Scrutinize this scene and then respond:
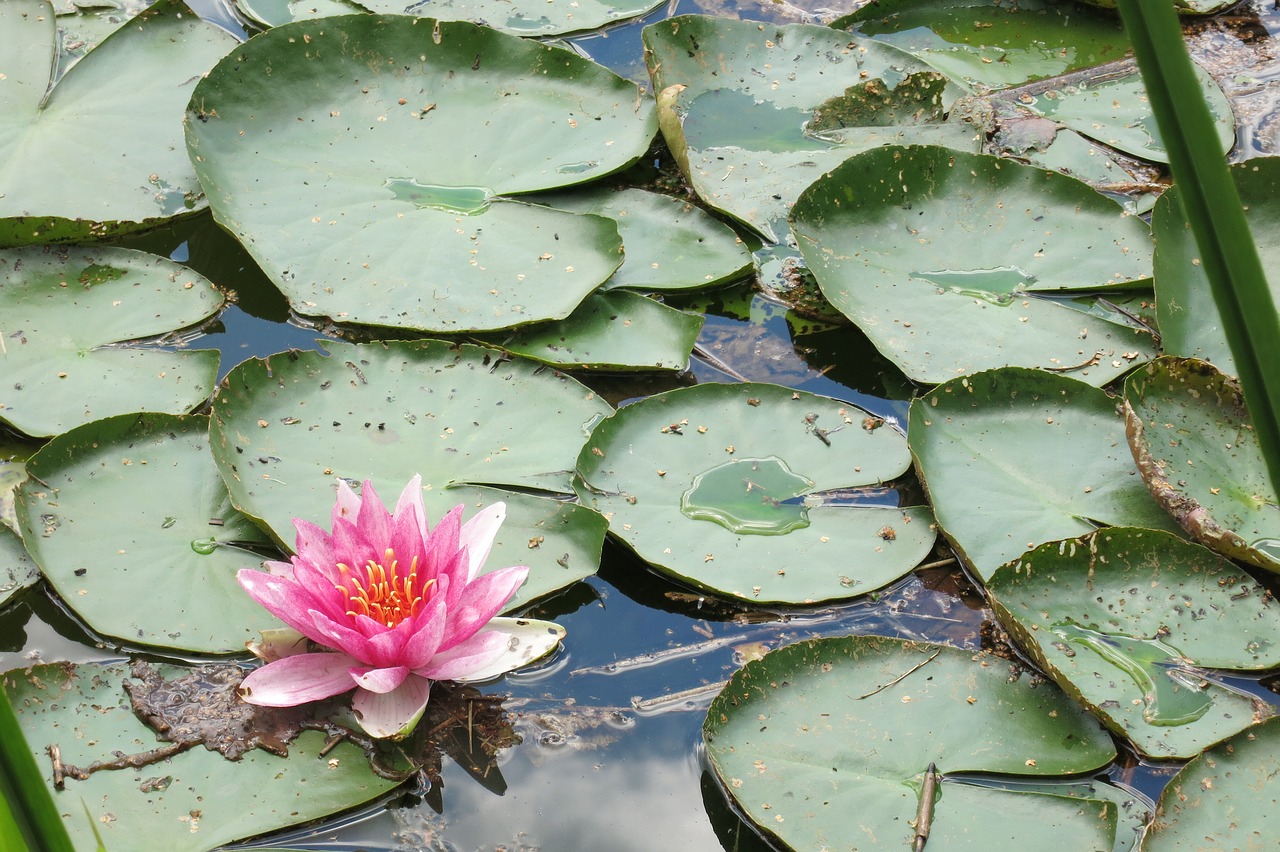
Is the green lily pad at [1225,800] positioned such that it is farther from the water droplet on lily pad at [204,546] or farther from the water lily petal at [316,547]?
the water droplet on lily pad at [204,546]

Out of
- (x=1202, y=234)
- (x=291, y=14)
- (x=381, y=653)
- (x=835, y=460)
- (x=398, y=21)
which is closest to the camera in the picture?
(x=1202, y=234)

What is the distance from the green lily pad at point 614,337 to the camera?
2334 millimetres

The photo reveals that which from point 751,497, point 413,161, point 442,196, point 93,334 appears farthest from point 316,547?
point 413,161

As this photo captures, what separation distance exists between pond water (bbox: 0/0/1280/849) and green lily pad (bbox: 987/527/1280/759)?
76 mm

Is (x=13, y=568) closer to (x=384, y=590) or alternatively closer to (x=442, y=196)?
(x=384, y=590)

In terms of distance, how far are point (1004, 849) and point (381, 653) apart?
3.34 ft

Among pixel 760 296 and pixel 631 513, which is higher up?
pixel 760 296

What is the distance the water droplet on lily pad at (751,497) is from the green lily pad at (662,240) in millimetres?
578

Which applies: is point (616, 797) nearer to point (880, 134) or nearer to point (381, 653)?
point (381, 653)

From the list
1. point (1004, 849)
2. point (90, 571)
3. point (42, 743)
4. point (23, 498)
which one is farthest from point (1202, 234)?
point (23, 498)

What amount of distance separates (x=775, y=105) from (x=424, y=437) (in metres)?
1.56

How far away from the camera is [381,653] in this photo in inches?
66.0

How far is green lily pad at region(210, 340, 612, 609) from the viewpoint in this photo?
1953mm

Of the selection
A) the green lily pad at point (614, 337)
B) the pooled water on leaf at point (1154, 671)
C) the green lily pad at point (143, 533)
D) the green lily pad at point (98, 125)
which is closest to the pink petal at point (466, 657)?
the green lily pad at point (143, 533)
